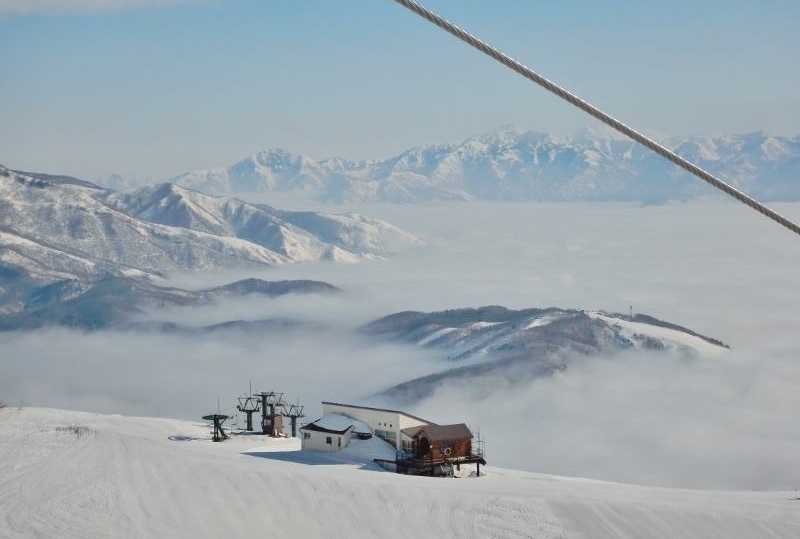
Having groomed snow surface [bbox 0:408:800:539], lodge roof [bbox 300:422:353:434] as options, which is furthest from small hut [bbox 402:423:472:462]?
lodge roof [bbox 300:422:353:434]

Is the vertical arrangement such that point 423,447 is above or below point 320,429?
below

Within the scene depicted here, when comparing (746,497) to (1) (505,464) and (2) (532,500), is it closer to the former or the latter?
(2) (532,500)

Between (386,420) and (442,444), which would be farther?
(386,420)

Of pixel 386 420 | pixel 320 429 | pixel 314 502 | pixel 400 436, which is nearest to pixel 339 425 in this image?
pixel 320 429

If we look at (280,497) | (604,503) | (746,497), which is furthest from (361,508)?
(746,497)

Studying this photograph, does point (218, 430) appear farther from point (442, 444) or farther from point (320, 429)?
point (442, 444)

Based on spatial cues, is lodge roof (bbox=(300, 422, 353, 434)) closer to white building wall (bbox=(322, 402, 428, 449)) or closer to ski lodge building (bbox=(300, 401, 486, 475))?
ski lodge building (bbox=(300, 401, 486, 475))
